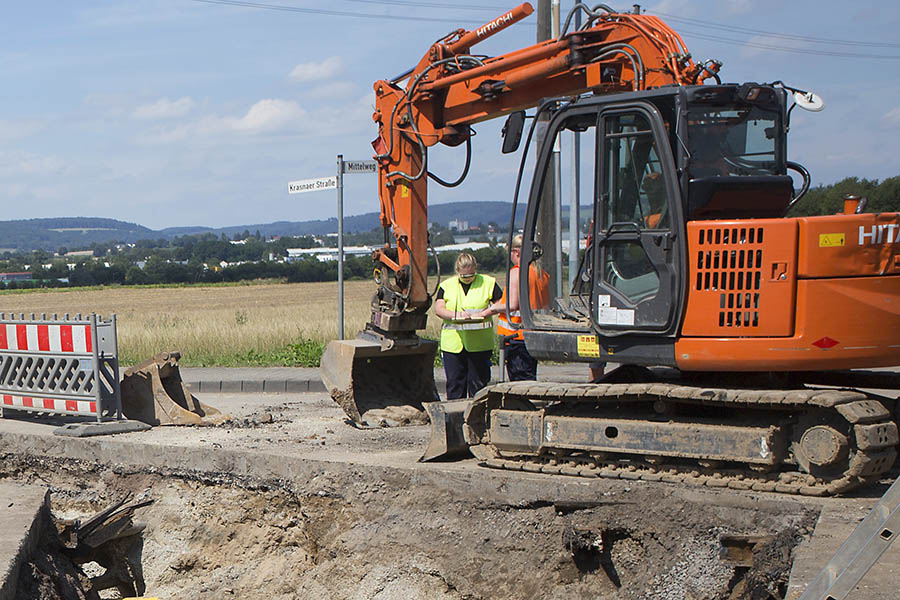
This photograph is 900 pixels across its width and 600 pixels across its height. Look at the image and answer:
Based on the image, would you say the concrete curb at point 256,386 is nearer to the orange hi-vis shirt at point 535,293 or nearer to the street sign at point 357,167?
the street sign at point 357,167

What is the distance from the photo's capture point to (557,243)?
1427 cm

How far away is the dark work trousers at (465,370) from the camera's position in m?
9.48

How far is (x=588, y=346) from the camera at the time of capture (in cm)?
666

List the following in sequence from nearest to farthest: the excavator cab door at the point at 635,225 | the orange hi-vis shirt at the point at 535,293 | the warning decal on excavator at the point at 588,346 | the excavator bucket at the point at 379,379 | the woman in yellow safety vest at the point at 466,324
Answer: the excavator cab door at the point at 635,225 → the warning decal on excavator at the point at 588,346 → the orange hi-vis shirt at the point at 535,293 → the excavator bucket at the point at 379,379 → the woman in yellow safety vest at the point at 466,324

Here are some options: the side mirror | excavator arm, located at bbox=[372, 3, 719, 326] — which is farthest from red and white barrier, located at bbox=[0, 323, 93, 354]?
the side mirror

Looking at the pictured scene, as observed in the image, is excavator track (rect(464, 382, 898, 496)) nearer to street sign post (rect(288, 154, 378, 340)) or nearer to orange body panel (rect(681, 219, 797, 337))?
orange body panel (rect(681, 219, 797, 337))

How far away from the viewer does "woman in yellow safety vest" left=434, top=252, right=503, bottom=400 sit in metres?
9.32

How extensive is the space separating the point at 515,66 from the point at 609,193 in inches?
78.8

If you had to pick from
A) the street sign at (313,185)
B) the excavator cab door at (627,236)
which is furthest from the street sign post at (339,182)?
the excavator cab door at (627,236)

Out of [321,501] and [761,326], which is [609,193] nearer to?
[761,326]

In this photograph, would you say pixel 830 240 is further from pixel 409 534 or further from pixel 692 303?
pixel 409 534

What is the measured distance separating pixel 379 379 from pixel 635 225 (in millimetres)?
4038

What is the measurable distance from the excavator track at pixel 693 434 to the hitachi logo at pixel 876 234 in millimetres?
928

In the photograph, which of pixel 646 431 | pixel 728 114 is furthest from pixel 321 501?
pixel 728 114
